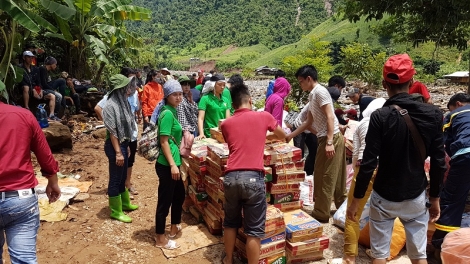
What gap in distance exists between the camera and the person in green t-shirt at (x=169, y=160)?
11.6 feet

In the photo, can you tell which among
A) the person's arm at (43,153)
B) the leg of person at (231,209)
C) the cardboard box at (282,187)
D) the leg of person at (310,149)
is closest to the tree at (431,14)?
the leg of person at (310,149)

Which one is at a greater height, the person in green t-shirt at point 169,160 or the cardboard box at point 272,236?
the person in green t-shirt at point 169,160

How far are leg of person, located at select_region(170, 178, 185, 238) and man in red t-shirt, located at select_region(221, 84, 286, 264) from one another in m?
0.81

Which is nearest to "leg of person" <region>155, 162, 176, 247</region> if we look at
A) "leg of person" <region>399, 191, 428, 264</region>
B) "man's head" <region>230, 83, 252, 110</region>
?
"man's head" <region>230, 83, 252, 110</region>

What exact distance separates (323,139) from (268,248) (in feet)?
4.82

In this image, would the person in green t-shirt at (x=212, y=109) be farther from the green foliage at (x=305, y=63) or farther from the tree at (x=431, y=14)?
the green foliage at (x=305, y=63)

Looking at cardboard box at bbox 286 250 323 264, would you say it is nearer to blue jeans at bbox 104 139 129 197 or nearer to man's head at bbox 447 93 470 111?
blue jeans at bbox 104 139 129 197

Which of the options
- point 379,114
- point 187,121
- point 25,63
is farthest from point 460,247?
point 25,63

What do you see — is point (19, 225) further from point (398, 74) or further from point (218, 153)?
point (398, 74)

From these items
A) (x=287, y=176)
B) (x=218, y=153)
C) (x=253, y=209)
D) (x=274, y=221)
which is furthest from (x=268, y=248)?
(x=218, y=153)

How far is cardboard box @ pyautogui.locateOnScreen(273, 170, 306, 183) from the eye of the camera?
150 inches

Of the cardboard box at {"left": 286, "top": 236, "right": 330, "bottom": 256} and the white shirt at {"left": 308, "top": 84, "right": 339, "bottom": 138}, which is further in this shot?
the white shirt at {"left": 308, "top": 84, "right": 339, "bottom": 138}

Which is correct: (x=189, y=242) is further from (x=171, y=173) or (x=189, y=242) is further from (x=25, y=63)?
(x=25, y=63)

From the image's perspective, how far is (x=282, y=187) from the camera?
12.7ft
